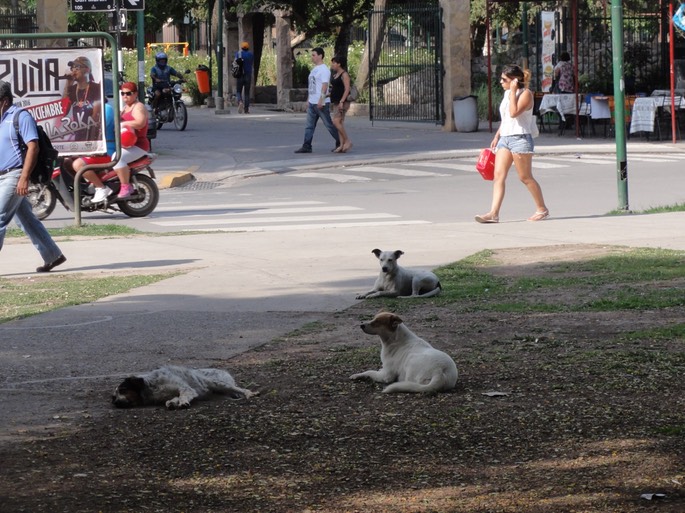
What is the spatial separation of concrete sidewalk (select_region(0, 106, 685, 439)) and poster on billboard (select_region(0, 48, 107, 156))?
193 cm

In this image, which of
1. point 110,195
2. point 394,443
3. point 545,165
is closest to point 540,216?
point 110,195

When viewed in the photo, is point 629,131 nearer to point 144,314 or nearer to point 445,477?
point 144,314

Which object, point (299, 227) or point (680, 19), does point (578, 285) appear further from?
point (680, 19)

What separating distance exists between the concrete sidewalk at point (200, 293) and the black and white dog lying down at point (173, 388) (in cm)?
17

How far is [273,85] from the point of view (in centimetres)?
4434

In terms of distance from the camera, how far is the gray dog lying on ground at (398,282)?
9.52m

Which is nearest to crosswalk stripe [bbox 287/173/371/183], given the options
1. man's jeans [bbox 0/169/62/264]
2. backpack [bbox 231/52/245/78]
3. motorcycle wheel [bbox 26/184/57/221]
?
motorcycle wheel [bbox 26/184/57/221]

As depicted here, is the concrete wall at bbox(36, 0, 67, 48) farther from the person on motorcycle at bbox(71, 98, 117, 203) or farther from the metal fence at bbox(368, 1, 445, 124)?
the person on motorcycle at bbox(71, 98, 117, 203)

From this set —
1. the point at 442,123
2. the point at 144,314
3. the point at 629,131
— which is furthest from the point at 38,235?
the point at 442,123

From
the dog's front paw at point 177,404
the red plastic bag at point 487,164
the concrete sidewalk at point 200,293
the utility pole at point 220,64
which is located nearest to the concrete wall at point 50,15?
the concrete sidewalk at point 200,293

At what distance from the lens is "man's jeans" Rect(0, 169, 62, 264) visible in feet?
35.9

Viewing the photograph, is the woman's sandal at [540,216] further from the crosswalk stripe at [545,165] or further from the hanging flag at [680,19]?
the hanging flag at [680,19]

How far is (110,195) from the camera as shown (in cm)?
1573

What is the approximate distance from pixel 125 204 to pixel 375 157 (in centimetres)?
823
